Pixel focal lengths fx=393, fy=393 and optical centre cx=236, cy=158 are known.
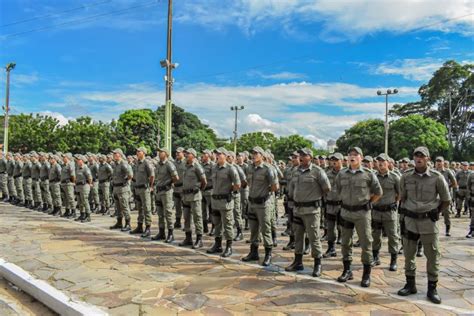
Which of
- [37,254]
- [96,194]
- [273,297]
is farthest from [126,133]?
[273,297]

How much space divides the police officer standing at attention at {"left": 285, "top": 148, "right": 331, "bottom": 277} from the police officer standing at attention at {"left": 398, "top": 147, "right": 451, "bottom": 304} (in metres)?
1.29

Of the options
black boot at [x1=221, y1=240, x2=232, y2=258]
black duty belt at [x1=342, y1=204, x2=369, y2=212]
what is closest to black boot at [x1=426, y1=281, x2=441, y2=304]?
black duty belt at [x1=342, y1=204, x2=369, y2=212]

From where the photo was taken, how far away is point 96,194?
46.4 feet

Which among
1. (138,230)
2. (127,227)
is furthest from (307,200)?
(127,227)

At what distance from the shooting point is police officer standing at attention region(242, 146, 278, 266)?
22.8 feet

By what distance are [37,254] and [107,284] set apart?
2574mm

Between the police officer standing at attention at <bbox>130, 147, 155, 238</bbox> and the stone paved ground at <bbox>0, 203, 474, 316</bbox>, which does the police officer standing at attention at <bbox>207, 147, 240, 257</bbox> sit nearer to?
the stone paved ground at <bbox>0, 203, 474, 316</bbox>

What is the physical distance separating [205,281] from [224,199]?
1.97 meters

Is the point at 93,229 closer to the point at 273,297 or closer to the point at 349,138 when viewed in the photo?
the point at 273,297

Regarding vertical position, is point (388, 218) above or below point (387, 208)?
below

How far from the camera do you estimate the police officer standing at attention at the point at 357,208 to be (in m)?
5.87

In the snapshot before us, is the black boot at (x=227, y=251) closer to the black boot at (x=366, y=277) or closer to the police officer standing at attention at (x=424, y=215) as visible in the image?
the black boot at (x=366, y=277)

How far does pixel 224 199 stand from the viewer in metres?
7.57

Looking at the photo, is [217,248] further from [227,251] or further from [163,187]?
[163,187]
